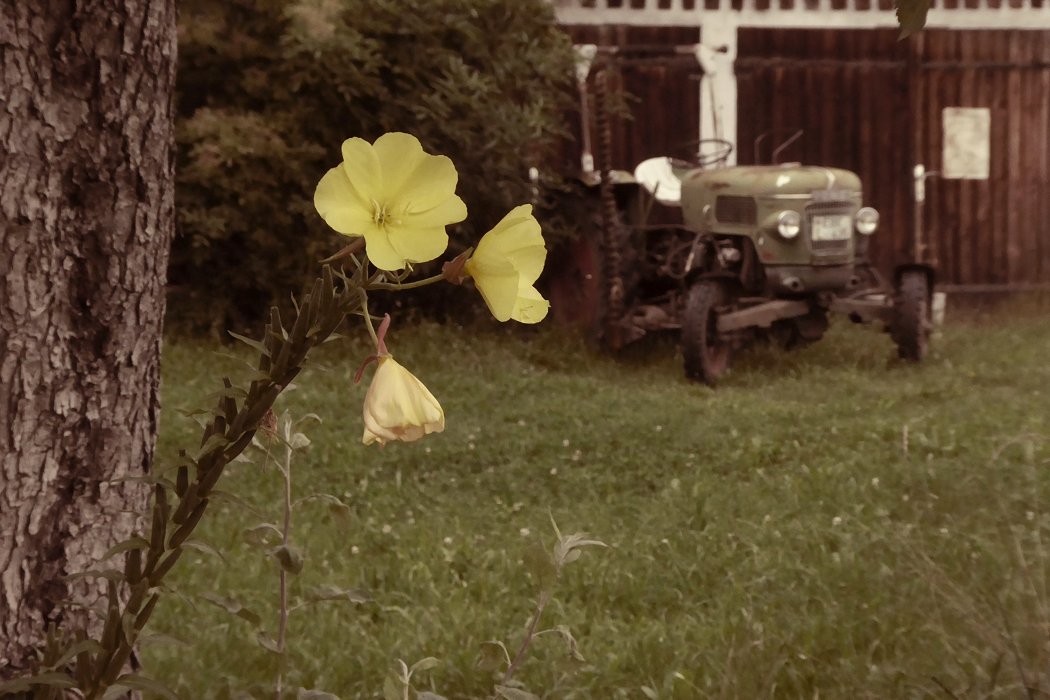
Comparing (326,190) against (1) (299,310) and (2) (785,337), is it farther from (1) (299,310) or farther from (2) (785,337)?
(2) (785,337)

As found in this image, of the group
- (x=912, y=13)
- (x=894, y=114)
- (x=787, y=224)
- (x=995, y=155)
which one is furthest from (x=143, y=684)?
(x=995, y=155)

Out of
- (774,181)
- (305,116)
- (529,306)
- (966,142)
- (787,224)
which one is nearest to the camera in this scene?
(529,306)

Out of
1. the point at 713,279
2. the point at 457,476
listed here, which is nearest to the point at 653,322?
the point at 713,279

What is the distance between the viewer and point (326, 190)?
1064 mm

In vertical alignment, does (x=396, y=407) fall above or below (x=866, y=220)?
above

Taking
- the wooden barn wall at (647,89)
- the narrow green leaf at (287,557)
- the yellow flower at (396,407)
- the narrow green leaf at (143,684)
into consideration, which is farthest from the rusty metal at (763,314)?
the yellow flower at (396,407)

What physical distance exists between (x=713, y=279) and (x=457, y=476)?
10.6 feet

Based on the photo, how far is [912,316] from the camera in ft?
28.8

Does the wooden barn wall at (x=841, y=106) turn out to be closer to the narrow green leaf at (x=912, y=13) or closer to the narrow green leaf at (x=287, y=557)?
the narrow green leaf at (x=287, y=557)

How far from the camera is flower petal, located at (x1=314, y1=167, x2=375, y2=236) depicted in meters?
1.06

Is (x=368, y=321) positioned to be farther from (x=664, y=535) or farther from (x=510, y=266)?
(x=664, y=535)

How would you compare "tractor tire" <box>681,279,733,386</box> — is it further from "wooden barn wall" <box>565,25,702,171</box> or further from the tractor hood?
"wooden barn wall" <box>565,25,702,171</box>

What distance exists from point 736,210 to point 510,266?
8024 mm

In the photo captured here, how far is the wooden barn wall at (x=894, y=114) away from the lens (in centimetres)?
1154
